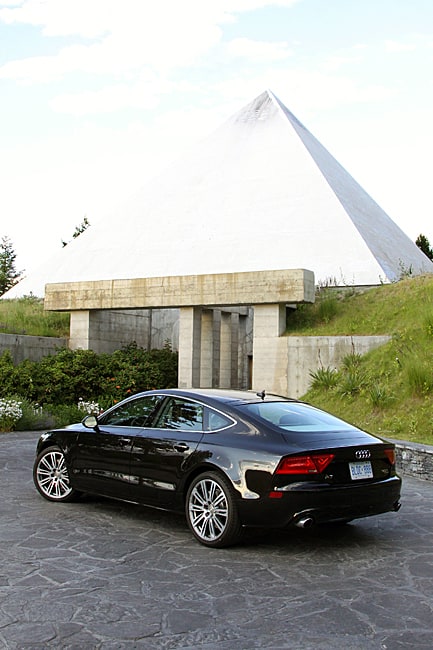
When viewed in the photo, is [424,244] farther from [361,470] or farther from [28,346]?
[361,470]

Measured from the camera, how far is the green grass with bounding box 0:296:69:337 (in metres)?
23.4

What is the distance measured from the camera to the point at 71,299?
23.4 metres

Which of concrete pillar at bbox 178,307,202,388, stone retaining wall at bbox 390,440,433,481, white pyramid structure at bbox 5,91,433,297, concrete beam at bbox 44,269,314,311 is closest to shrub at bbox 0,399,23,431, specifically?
concrete pillar at bbox 178,307,202,388

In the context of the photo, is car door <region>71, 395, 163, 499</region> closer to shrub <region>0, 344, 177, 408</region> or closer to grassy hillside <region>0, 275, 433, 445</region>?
grassy hillside <region>0, 275, 433, 445</region>

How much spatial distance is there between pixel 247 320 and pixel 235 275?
205 inches

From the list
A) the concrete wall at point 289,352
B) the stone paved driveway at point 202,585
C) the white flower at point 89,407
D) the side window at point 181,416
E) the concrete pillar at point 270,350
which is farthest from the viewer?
the concrete pillar at point 270,350

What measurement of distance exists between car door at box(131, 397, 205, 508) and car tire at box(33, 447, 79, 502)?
1300mm

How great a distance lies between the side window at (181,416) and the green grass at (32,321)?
52.6 ft

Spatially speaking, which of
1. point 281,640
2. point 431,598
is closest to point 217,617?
point 281,640

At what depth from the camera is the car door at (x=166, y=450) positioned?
6.70 metres

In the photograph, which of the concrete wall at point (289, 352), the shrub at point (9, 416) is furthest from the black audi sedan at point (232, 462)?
the concrete wall at point (289, 352)

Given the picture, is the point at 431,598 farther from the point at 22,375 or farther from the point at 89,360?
the point at 89,360

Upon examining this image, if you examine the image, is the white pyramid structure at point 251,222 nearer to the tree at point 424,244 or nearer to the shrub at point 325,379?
the shrub at point 325,379

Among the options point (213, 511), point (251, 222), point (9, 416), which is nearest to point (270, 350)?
point (9, 416)
